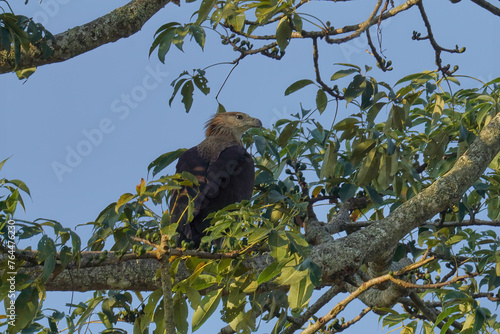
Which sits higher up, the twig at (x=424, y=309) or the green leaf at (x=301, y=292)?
the green leaf at (x=301, y=292)

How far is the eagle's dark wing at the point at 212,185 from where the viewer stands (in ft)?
14.5

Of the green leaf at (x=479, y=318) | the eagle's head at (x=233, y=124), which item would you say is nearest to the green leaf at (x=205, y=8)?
the green leaf at (x=479, y=318)

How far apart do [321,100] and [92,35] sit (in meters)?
1.56

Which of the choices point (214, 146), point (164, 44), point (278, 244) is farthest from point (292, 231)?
point (214, 146)

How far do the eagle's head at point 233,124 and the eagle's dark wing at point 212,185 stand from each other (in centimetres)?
106

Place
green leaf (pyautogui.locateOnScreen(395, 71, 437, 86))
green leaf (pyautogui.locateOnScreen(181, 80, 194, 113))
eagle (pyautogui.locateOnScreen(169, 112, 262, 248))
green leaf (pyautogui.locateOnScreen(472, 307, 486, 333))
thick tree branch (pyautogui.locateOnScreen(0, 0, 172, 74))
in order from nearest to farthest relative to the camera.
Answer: green leaf (pyautogui.locateOnScreen(472, 307, 486, 333)) → green leaf (pyautogui.locateOnScreen(395, 71, 437, 86)) → thick tree branch (pyautogui.locateOnScreen(0, 0, 172, 74)) → green leaf (pyautogui.locateOnScreen(181, 80, 194, 113)) → eagle (pyautogui.locateOnScreen(169, 112, 262, 248))

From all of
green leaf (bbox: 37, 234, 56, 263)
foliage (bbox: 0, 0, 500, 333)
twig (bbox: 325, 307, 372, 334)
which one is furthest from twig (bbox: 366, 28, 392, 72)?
green leaf (bbox: 37, 234, 56, 263)

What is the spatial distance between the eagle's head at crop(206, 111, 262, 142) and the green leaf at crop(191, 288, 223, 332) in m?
3.25

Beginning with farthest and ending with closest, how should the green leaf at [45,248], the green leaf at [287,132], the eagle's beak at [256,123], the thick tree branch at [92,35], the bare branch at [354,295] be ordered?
the eagle's beak at [256,123], the thick tree branch at [92,35], the green leaf at [287,132], the bare branch at [354,295], the green leaf at [45,248]

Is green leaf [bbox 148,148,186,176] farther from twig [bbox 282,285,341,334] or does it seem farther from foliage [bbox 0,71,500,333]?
twig [bbox 282,285,341,334]

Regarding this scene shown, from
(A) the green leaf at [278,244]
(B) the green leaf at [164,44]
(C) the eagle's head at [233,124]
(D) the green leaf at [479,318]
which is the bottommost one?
(D) the green leaf at [479,318]

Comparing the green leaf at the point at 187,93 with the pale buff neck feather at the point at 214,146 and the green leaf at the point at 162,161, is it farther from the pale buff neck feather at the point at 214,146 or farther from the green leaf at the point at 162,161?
the pale buff neck feather at the point at 214,146

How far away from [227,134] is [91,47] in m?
→ 2.08

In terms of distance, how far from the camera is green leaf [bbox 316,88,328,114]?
3.61 metres
